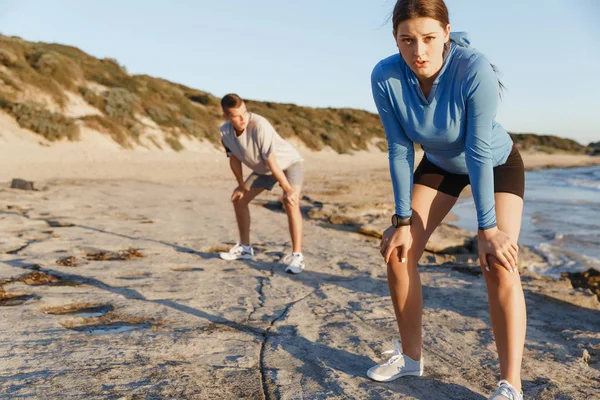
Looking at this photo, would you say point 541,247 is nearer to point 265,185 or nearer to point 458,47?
point 265,185

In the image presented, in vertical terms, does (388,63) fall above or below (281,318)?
above

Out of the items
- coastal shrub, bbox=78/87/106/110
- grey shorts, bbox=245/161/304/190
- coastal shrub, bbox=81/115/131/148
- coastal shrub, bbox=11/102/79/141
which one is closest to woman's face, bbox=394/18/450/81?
grey shorts, bbox=245/161/304/190

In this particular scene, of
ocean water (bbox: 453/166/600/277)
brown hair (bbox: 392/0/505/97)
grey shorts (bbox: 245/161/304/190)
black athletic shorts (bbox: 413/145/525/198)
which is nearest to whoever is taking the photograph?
brown hair (bbox: 392/0/505/97)

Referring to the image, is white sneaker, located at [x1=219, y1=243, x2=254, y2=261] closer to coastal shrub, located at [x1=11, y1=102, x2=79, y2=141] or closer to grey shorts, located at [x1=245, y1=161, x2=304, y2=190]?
grey shorts, located at [x1=245, y1=161, x2=304, y2=190]

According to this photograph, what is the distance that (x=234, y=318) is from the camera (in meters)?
3.14

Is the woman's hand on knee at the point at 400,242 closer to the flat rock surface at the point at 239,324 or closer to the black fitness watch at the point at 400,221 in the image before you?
the black fitness watch at the point at 400,221

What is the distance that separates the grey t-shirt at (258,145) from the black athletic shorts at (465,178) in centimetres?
219

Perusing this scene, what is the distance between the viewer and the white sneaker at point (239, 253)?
472 cm

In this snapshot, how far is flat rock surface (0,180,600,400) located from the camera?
227 cm

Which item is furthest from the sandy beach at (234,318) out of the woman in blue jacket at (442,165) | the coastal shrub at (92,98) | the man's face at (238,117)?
the coastal shrub at (92,98)

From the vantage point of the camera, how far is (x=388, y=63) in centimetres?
226

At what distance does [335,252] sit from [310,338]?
2404 mm

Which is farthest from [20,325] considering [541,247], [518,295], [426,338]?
[541,247]

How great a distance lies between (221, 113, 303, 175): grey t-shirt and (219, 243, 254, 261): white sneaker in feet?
2.27
